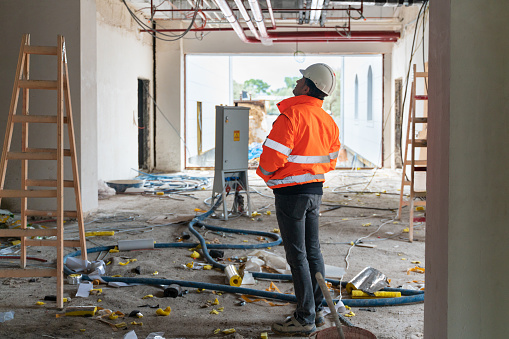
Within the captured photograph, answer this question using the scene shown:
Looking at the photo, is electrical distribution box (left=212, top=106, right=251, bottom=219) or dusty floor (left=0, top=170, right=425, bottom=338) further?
electrical distribution box (left=212, top=106, right=251, bottom=219)

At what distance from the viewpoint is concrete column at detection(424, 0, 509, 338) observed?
1.99 meters

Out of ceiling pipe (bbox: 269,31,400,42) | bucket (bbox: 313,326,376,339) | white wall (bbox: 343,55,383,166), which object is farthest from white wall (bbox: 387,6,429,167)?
bucket (bbox: 313,326,376,339)

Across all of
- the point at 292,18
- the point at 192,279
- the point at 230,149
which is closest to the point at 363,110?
the point at 292,18

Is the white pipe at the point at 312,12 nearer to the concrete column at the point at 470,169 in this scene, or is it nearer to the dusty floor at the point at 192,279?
the dusty floor at the point at 192,279

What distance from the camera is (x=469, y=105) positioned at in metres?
2.14

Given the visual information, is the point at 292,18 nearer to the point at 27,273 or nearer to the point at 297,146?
the point at 297,146

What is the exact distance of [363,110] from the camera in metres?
19.9

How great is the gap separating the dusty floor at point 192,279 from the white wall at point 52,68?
944 mm

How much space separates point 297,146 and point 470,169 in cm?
155

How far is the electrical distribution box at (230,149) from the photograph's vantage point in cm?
778

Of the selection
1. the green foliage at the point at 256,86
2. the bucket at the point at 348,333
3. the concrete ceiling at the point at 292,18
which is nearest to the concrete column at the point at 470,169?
the bucket at the point at 348,333

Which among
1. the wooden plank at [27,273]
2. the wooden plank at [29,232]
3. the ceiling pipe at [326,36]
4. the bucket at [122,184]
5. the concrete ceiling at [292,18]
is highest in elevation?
the concrete ceiling at [292,18]

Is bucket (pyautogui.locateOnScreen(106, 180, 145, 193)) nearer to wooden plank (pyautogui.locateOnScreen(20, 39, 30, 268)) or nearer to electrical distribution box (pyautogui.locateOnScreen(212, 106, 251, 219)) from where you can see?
electrical distribution box (pyautogui.locateOnScreen(212, 106, 251, 219))

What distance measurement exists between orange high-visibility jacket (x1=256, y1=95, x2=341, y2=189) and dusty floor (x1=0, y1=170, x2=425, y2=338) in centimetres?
111
